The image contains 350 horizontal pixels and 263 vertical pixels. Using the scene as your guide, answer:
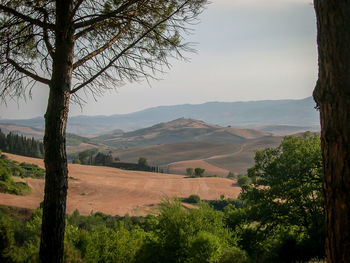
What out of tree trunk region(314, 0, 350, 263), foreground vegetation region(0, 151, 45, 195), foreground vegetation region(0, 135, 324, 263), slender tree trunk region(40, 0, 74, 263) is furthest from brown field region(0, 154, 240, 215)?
tree trunk region(314, 0, 350, 263)

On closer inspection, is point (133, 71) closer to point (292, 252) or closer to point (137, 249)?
point (137, 249)

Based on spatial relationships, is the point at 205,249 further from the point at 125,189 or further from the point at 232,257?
the point at 125,189

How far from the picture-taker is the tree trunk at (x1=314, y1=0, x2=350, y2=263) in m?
2.26

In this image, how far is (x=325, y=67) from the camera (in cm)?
243

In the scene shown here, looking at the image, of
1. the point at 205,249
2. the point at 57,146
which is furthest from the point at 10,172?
the point at 205,249

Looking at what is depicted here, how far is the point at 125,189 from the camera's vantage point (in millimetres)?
69750

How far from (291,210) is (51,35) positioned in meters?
12.5

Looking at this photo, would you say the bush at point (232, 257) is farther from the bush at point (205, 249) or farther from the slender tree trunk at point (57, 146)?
the slender tree trunk at point (57, 146)

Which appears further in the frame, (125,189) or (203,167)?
(203,167)

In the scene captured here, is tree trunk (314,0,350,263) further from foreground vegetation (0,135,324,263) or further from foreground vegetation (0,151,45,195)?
foreground vegetation (0,135,324,263)

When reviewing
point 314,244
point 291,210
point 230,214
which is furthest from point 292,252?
point 230,214

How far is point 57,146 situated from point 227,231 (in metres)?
6.42

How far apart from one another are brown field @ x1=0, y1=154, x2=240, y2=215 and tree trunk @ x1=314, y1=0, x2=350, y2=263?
46.8 metres

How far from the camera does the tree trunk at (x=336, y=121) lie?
2.26 metres
